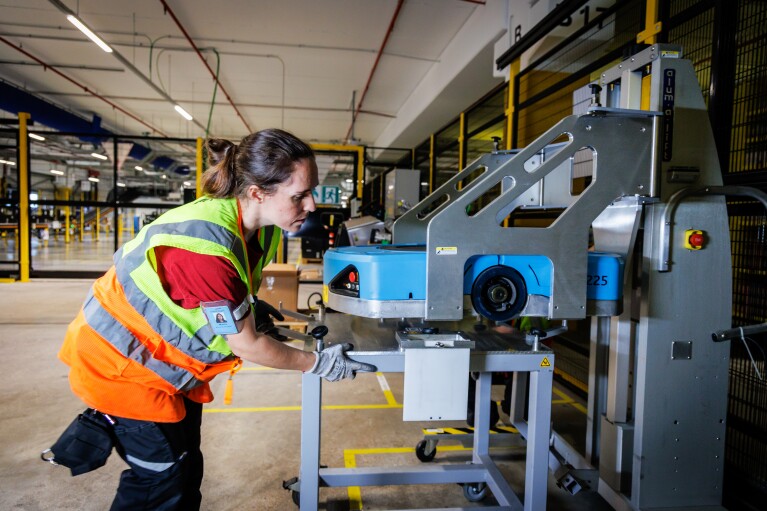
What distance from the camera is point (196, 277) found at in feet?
4.37

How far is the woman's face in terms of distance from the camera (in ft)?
5.10

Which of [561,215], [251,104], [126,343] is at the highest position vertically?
[251,104]

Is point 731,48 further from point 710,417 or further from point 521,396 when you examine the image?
point 521,396

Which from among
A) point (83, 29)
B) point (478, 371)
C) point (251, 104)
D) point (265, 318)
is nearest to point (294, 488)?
point (265, 318)

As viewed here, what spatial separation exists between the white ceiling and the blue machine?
542cm

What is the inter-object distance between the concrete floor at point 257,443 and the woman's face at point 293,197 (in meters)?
1.61

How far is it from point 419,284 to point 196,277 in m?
0.72

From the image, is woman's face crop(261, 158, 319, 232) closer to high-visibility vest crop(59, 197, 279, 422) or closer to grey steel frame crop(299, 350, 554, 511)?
high-visibility vest crop(59, 197, 279, 422)

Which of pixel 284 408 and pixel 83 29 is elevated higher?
pixel 83 29

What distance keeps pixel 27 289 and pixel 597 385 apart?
962cm

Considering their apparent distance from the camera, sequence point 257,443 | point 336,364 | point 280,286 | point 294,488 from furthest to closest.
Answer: point 280,286, point 257,443, point 294,488, point 336,364

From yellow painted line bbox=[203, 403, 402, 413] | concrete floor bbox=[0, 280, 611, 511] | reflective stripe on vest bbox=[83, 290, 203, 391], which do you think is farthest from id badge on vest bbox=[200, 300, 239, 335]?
yellow painted line bbox=[203, 403, 402, 413]

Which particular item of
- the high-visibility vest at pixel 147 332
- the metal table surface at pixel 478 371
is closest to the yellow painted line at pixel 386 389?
the metal table surface at pixel 478 371

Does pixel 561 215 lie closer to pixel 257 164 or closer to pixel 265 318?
→ pixel 257 164
